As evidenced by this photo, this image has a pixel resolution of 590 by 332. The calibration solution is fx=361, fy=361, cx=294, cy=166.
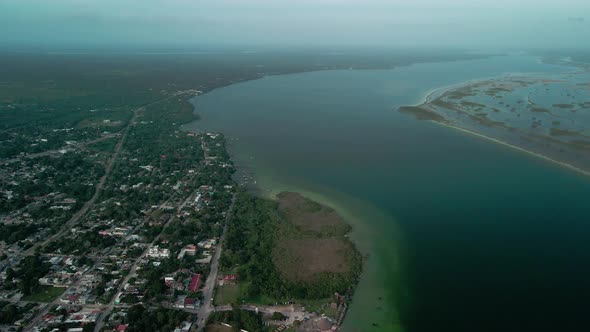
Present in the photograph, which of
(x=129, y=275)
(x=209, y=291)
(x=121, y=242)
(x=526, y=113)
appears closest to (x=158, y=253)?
(x=129, y=275)

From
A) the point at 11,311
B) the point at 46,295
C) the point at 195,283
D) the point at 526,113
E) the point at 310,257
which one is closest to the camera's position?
the point at 11,311

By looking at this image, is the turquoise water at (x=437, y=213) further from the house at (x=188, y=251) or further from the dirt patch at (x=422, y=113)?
the house at (x=188, y=251)

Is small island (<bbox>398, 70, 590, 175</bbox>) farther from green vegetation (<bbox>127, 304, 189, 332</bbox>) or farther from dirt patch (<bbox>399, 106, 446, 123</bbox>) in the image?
green vegetation (<bbox>127, 304, 189, 332</bbox>)

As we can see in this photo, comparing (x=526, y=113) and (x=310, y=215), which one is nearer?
(x=310, y=215)

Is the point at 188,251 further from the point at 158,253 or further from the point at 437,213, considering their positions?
the point at 437,213

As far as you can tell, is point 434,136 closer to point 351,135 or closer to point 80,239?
point 351,135

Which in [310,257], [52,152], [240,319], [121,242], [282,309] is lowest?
[282,309]

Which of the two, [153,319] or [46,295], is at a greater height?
[153,319]
